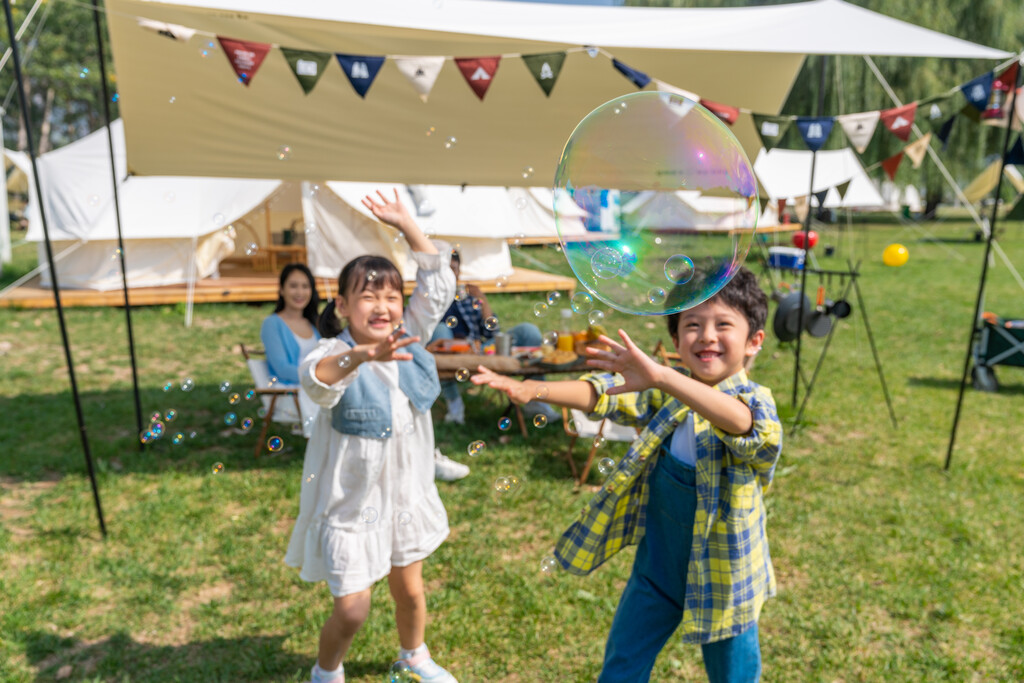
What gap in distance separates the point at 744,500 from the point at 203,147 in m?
4.95

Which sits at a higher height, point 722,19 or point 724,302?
point 722,19

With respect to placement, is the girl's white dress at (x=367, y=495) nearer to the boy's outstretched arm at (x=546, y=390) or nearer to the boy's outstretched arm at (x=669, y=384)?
the boy's outstretched arm at (x=546, y=390)

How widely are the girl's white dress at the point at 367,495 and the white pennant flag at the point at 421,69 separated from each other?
2187 mm

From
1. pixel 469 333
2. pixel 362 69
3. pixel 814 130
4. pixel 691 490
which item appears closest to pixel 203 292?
pixel 469 333

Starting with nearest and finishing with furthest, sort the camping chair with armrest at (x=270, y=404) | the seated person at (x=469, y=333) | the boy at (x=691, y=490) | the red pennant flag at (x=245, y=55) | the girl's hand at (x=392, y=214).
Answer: the boy at (x=691, y=490) → the girl's hand at (x=392, y=214) → the red pennant flag at (x=245, y=55) → the camping chair with armrest at (x=270, y=404) → the seated person at (x=469, y=333)

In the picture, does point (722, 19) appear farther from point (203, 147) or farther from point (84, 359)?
point (84, 359)

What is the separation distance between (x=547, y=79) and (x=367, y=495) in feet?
10.5

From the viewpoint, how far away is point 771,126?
4691 mm

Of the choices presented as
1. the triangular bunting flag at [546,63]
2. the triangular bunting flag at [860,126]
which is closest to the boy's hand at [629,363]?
the triangular bunting flag at [546,63]

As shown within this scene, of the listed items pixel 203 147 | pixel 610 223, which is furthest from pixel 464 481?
pixel 203 147

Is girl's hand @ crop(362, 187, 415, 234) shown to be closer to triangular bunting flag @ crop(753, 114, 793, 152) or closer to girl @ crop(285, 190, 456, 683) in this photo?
girl @ crop(285, 190, 456, 683)

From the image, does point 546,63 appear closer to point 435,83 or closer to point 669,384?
point 435,83

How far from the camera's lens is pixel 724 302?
1981 millimetres

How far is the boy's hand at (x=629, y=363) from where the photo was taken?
1.76 meters
